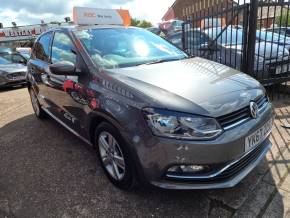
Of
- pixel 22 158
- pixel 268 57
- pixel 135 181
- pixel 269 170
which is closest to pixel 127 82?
pixel 135 181

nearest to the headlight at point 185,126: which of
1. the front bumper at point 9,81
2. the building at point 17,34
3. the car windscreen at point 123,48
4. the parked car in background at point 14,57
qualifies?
the car windscreen at point 123,48

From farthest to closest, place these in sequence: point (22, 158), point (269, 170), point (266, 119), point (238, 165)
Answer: point (22, 158) < point (269, 170) < point (266, 119) < point (238, 165)

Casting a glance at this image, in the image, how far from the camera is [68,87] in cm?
336

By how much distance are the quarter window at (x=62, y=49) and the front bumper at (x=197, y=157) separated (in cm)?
158

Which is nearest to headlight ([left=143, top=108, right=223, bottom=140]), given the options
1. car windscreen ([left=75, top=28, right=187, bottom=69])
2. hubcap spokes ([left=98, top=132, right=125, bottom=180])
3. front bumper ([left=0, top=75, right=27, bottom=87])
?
hubcap spokes ([left=98, top=132, right=125, bottom=180])

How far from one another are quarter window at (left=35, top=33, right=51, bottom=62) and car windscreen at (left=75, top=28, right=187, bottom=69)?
101cm

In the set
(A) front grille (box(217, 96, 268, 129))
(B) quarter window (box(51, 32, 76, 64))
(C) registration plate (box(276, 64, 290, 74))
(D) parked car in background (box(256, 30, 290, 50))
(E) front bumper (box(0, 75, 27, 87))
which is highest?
(B) quarter window (box(51, 32, 76, 64))

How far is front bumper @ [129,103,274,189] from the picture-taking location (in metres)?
2.19

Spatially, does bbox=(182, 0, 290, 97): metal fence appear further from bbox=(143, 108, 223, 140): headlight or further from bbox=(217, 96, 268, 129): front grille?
bbox=(143, 108, 223, 140): headlight

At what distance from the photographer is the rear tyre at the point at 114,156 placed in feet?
8.32

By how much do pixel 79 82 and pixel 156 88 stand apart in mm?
1016

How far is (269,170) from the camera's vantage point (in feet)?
10.1

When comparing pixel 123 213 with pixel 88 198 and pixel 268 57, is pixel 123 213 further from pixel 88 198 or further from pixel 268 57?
pixel 268 57

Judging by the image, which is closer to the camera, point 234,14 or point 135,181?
point 135,181
